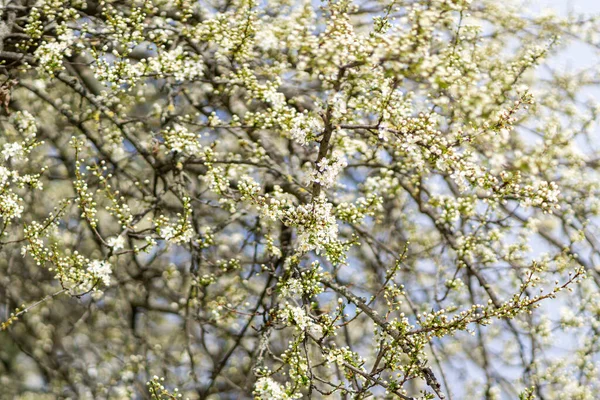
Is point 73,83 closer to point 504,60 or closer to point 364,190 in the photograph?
point 364,190

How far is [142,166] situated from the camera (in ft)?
26.2

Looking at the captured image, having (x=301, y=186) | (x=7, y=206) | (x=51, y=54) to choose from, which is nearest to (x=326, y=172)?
(x=301, y=186)

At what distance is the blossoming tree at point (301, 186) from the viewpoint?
11.7 feet

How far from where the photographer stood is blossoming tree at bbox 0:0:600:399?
3.56 m

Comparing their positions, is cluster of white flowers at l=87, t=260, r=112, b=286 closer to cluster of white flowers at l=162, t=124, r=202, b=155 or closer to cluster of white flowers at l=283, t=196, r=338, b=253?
cluster of white flowers at l=162, t=124, r=202, b=155

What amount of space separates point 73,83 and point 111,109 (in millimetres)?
601

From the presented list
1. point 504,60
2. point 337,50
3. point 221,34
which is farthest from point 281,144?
point 337,50

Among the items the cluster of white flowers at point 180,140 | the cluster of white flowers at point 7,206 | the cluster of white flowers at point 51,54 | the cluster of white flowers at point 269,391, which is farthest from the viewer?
the cluster of white flowers at point 180,140

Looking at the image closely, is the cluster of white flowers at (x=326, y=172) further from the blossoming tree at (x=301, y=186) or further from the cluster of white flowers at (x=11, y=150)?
the cluster of white flowers at (x=11, y=150)

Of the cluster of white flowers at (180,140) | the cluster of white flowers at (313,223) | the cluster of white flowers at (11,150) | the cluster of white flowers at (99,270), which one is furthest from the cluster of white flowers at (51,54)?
the cluster of white flowers at (313,223)

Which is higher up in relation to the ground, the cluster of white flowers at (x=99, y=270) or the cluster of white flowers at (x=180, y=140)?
the cluster of white flowers at (x=180, y=140)

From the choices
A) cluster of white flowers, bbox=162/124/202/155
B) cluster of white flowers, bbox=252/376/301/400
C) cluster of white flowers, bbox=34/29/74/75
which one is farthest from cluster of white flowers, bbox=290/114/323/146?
cluster of white flowers, bbox=34/29/74/75

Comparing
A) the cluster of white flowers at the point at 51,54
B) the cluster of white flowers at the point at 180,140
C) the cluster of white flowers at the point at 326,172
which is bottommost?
the cluster of white flowers at the point at 326,172

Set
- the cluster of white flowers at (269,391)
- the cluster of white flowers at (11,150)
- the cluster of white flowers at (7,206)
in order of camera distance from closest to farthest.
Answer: the cluster of white flowers at (269,391)
the cluster of white flowers at (7,206)
the cluster of white flowers at (11,150)
